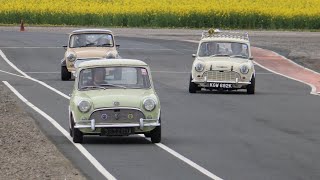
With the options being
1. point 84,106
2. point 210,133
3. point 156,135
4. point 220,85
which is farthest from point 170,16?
point 84,106

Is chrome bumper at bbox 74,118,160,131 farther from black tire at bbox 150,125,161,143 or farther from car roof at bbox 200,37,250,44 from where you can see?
car roof at bbox 200,37,250,44

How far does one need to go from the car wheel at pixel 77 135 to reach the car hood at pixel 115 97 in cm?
51

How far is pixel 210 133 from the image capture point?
73.1 ft

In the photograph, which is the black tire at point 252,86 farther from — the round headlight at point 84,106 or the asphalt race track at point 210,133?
the round headlight at point 84,106

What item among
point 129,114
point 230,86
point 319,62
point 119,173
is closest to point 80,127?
point 129,114

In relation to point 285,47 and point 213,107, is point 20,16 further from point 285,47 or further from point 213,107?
point 213,107

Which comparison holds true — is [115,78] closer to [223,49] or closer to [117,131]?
[117,131]

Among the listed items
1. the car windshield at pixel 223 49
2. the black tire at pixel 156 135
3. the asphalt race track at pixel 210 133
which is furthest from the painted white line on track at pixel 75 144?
the car windshield at pixel 223 49

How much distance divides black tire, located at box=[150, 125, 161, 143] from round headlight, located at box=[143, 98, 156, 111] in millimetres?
386

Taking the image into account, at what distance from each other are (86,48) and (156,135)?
17508 mm

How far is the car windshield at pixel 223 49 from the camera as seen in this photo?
33812 millimetres

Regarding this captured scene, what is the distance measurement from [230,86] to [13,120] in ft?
32.8

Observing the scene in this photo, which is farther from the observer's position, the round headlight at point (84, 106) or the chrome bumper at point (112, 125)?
the round headlight at point (84, 106)

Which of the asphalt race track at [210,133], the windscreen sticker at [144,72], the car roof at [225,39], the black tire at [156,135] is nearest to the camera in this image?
the asphalt race track at [210,133]
